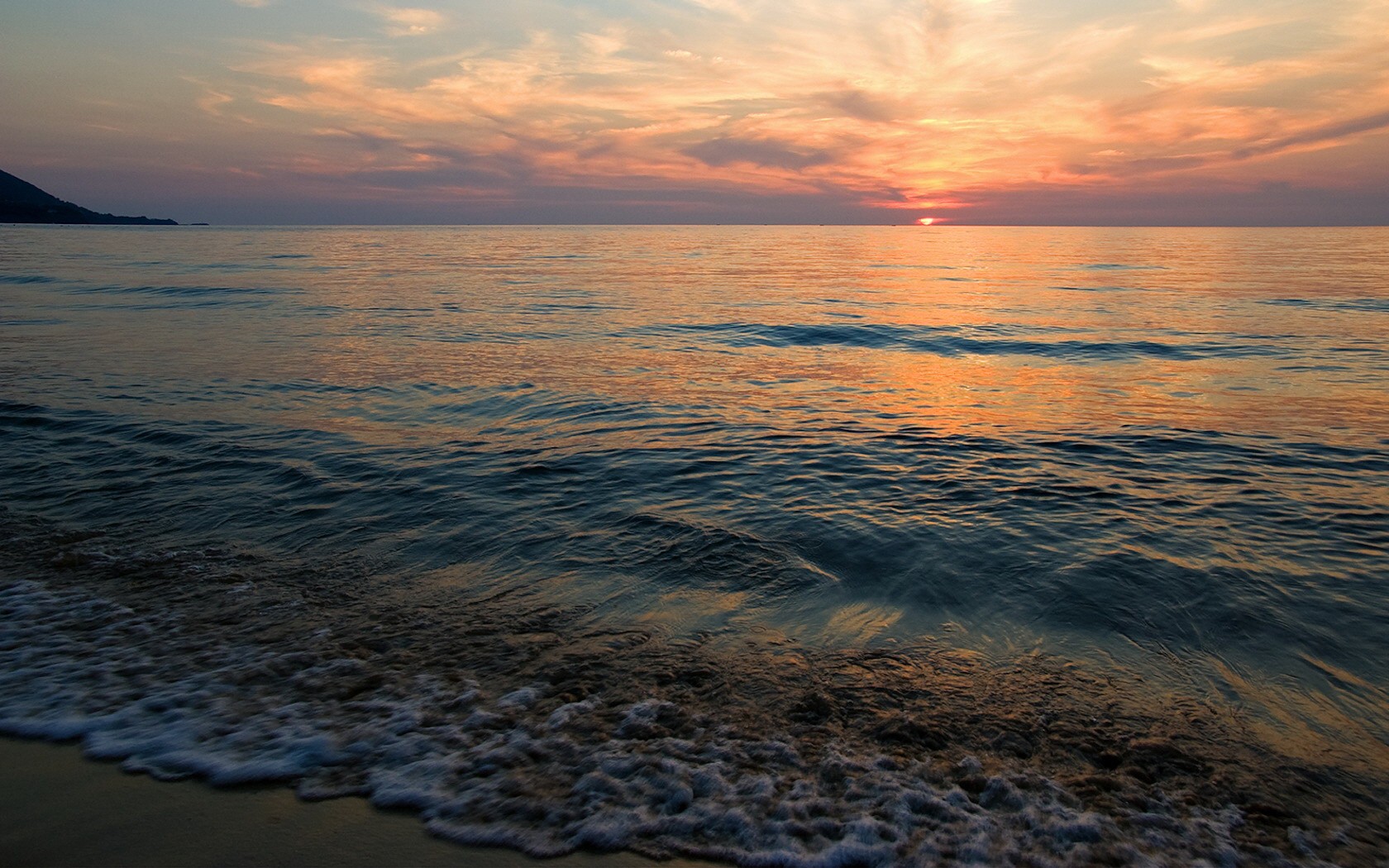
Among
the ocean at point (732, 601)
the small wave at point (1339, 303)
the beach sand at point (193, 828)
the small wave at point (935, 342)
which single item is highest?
the small wave at point (1339, 303)

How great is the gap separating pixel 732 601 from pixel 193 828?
406 centimetres

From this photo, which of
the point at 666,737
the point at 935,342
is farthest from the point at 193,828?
the point at 935,342

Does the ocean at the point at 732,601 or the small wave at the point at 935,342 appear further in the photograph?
the small wave at the point at 935,342

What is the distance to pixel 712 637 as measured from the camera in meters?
6.02

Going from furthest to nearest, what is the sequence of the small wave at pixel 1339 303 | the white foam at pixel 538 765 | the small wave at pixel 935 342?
the small wave at pixel 1339 303
the small wave at pixel 935 342
the white foam at pixel 538 765

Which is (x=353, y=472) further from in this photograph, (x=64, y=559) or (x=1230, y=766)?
(x=1230, y=766)

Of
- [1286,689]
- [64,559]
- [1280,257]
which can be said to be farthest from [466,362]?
[1280,257]

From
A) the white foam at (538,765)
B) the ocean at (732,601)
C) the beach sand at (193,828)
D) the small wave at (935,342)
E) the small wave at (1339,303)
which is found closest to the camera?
the beach sand at (193,828)

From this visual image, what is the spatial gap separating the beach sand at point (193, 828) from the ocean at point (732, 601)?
145 millimetres

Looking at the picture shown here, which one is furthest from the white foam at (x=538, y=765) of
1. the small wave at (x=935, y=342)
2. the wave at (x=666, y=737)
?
the small wave at (x=935, y=342)

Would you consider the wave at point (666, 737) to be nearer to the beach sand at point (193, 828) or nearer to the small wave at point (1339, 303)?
the beach sand at point (193, 828)

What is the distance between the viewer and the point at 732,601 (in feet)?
22.0

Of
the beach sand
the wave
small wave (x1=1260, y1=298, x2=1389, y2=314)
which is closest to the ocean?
the wave

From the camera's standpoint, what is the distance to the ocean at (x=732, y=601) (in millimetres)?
4293
